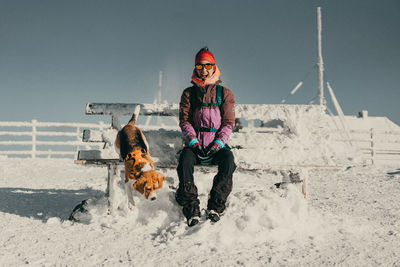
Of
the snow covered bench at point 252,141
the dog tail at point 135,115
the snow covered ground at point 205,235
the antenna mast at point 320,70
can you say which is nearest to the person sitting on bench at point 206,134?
the snow covered ground at point 205,235

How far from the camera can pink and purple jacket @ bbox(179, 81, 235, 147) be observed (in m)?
2.81

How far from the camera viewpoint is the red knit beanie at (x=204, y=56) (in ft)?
9.61

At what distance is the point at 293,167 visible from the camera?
298 cm

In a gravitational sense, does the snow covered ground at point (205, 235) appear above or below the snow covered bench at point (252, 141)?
below

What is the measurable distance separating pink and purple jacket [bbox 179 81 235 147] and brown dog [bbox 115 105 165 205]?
15.6 inches

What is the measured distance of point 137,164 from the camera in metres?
2.53

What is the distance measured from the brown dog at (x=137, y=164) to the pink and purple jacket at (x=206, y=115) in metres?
0.40

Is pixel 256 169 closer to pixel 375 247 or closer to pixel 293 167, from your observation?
pixel 293 167

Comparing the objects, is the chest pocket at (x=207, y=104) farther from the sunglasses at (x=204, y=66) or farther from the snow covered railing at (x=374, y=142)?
the snow covered railing at (x=374, y=142)

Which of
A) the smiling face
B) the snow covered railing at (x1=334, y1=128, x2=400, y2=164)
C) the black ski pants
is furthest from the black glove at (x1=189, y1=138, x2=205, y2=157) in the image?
the snow covered railing at (x1=334, y1=128, x2=400, y2=164)

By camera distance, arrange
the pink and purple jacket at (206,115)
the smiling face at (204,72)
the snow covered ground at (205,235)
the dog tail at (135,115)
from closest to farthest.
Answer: the snow covered ground at (205,235), the pink and purple jacket at (206,115), the smiling face at (204,72), the dog tail at (135,115)

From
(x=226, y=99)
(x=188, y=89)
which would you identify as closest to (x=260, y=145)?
(x=226, y=99)

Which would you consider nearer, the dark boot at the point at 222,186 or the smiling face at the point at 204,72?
the dark boot at the point at 222,186

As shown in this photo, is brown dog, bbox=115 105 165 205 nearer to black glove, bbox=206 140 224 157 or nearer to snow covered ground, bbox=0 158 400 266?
snow covered ground, bbox=0 158 400 266
